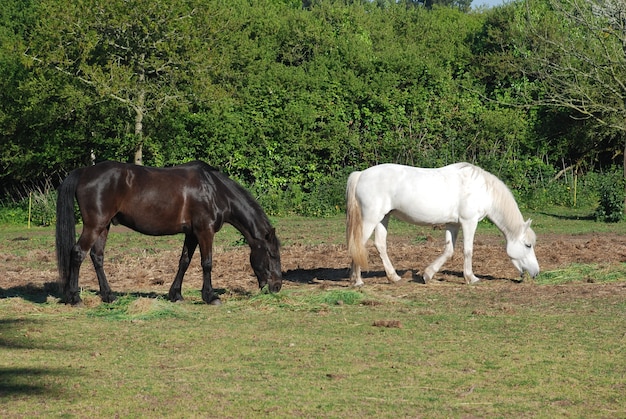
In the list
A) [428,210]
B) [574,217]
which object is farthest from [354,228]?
[574,217]

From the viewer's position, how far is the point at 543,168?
28.2m

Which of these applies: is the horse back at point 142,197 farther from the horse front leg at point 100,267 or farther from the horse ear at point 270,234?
the horse ear at point 270,234

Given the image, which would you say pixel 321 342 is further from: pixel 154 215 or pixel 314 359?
pixel 154 215

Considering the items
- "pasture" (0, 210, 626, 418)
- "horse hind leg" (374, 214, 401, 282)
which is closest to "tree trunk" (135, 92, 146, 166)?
"pasture" (0, 210, 626, 418)

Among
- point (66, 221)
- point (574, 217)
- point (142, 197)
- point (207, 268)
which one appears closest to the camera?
point (66, 221)

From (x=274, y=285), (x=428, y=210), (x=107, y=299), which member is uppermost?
(x=428, y=210)

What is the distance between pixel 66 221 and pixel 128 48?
13.8m

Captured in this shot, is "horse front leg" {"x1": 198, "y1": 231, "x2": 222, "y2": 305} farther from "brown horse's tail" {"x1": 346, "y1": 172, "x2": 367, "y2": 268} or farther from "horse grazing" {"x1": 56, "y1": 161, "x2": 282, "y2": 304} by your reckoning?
"brown horse's tail" {"x1": 346, "y1": 172, "x2": 367, "y2": 268}

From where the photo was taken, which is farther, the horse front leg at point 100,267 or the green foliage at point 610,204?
the green foliage at point 610,204

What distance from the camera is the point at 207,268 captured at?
1160 cm

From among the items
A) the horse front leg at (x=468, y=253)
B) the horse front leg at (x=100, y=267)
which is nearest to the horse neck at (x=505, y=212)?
the horse front leg at (x=468, y=253)

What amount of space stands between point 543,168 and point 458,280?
51.1ft

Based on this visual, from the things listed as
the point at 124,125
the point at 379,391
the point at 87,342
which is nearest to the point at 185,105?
the point at 124,125

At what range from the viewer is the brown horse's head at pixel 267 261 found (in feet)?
38.8
